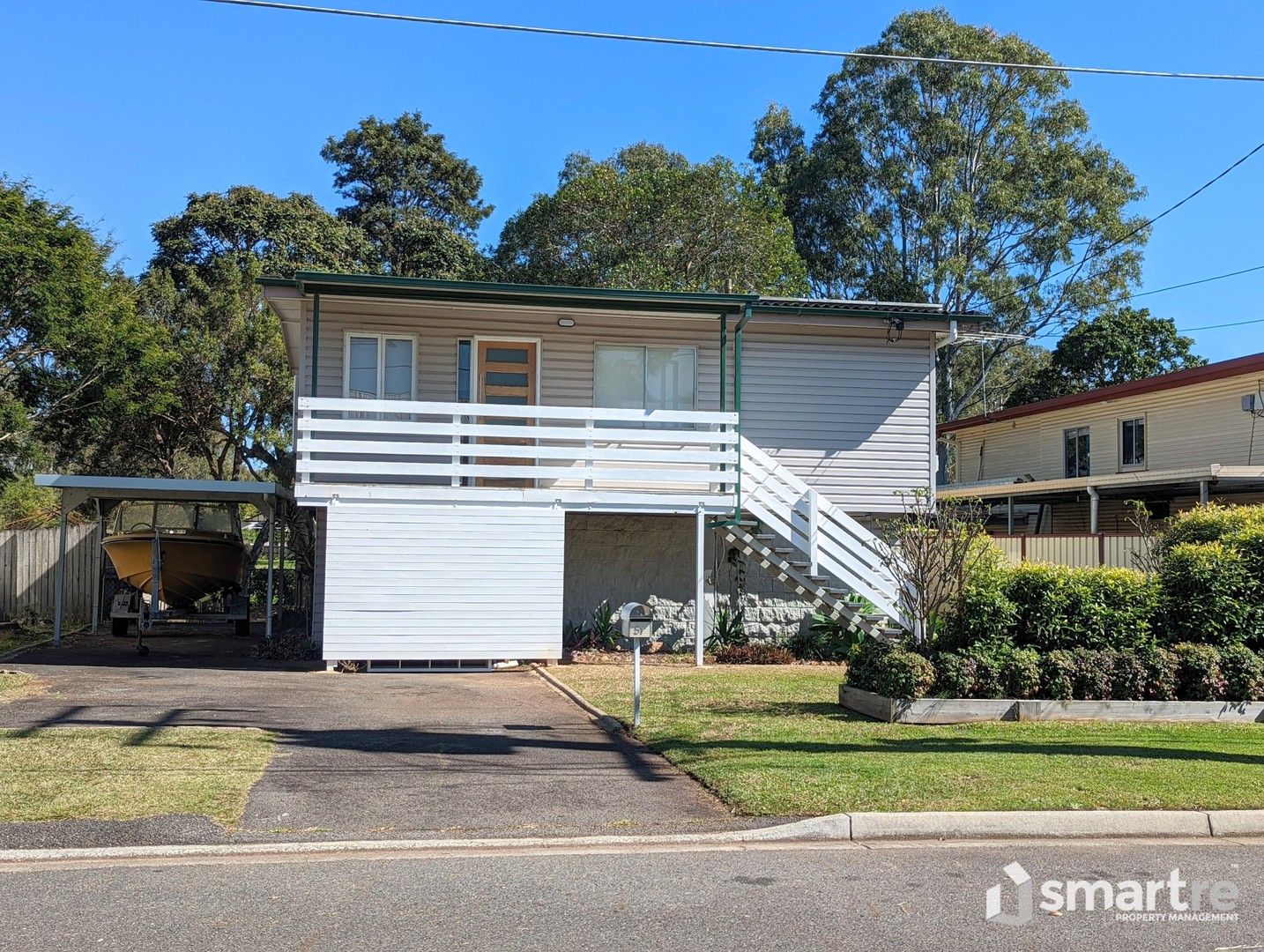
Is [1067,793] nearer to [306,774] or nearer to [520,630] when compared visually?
[306,774]

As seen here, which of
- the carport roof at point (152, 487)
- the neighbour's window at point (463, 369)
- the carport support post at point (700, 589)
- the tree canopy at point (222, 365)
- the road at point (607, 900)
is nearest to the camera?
the road at point (607, 900)

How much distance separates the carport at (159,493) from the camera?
17625 millimetres

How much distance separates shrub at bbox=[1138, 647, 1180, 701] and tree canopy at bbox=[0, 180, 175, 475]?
2030cm

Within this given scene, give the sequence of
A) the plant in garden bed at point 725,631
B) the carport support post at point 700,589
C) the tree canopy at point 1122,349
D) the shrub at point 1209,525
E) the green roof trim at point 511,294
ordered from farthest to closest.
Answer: the tree canopy at point 1122,349 → the plant in garden bed at point 725,631 → the carport support post at point 700,589 → the green roof trim at point 511,294 → the shrub at point 1209,525

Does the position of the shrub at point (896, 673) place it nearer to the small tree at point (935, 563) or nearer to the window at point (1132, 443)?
the small tree at point (935, 563)

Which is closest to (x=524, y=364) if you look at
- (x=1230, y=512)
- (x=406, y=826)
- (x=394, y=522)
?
(x=394, y=522)

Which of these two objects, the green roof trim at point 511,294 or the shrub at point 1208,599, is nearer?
Result: the shrub at point 1208,599

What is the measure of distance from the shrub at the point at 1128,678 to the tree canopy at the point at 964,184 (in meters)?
31.3

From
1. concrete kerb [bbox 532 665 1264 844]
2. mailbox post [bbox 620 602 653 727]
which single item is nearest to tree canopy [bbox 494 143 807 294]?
mailbox post [bbox 620 602 653 727]

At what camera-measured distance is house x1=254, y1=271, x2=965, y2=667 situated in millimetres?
15977

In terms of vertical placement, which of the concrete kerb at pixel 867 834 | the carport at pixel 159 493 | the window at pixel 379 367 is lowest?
the concrete kerb at pixel 867 834

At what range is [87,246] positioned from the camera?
2391 centimetres

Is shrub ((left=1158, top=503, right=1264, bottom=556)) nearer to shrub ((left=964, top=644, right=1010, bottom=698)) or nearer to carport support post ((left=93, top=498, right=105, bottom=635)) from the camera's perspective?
shrub ((left=964, top=644, right=1010, bottom=698))

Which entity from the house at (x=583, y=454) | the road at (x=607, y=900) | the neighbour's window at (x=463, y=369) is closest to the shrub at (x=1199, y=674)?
the house at (x=583, y=454)
